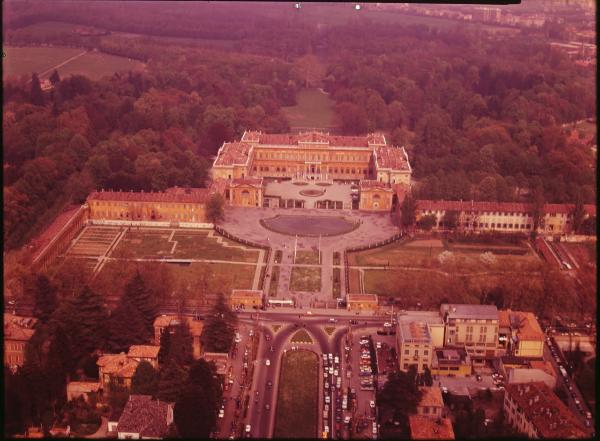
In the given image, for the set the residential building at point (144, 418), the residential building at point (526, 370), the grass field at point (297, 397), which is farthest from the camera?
the residential building at point (526, 370)

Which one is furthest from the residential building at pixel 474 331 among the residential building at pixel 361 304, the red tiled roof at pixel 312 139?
the red tiled roof at pixel 312 139

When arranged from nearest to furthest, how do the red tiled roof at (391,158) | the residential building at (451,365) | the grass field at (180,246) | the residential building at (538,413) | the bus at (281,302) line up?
the residential building at (538,413) → the residential building at (451,365) → the bus at (281,302) → the grass field at (180,246) → the red tiled roof at (391,158)

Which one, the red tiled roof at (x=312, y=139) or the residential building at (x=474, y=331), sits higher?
the red tiled roof at (x=312, y=139)

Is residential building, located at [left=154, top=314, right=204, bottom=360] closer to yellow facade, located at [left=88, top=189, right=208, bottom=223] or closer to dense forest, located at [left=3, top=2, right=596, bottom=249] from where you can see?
dense forest, located at [left=3, top=2, right=596, bottom=249]

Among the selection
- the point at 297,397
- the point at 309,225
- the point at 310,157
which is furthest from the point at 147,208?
the point at 297,397

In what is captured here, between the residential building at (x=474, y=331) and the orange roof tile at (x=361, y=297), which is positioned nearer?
the residential building at (x=474, y=331)

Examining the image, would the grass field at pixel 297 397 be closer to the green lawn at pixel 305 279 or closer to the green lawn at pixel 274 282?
the green lawn at pixel 274 282
